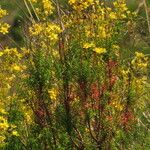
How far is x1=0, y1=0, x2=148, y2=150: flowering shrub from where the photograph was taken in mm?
10438

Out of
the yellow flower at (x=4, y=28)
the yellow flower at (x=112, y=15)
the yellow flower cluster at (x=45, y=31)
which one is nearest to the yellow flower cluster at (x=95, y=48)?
the yellow flower cluster at (x=45, y=31)

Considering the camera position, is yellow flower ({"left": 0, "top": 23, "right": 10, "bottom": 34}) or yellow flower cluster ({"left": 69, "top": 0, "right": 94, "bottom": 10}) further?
yellow flower cluster ({"left": 69, "top": 0, "right": 94, "bottom": 10})

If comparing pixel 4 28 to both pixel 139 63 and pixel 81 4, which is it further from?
pixel 139 63

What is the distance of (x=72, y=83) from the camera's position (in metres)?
10.7

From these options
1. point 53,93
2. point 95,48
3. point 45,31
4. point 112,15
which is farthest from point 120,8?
point 53,93

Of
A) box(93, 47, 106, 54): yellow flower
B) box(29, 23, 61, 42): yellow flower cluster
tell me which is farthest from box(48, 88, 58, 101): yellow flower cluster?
box(93, 47, 106, 54): yellow flower

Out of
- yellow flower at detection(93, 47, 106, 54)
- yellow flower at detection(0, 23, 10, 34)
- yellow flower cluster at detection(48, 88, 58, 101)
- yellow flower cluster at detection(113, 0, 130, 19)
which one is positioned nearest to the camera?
yellow flower at detection(93, 47, 106, 54)

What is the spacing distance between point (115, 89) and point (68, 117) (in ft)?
3.07

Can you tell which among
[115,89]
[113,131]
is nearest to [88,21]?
[115,89]

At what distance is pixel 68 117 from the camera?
10.9 meters

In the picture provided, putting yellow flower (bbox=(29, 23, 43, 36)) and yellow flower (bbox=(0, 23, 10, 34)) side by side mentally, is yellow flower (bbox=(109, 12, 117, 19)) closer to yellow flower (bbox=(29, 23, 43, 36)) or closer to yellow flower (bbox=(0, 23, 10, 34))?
yellow flower (bbox=(29, 23, 43, 36))

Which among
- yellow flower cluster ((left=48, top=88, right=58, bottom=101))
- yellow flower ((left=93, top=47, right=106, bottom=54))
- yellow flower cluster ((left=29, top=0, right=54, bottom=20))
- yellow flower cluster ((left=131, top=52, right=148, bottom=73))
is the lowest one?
yellow flower cluster ((left=131, top=52, right=148, bottom=73))

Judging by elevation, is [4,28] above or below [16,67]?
above

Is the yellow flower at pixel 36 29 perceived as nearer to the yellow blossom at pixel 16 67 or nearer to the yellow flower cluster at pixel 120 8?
the yellow blossom at pixel 16 67
